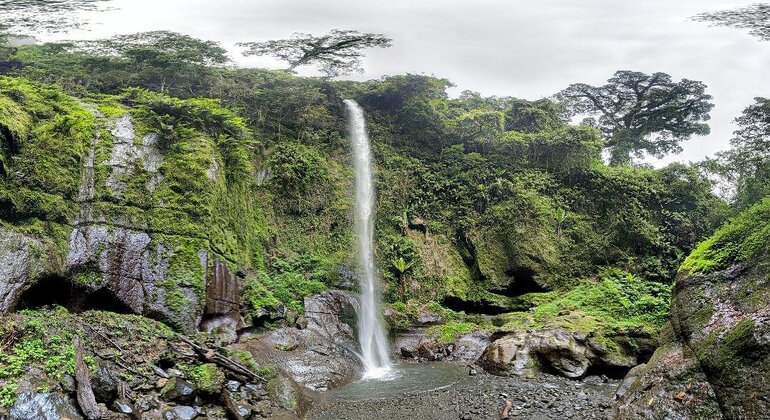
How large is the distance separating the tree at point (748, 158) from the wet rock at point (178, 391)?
18.8 metres

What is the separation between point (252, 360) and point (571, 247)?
14.2 metres

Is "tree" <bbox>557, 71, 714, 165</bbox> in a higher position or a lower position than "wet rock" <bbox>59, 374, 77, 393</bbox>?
higher

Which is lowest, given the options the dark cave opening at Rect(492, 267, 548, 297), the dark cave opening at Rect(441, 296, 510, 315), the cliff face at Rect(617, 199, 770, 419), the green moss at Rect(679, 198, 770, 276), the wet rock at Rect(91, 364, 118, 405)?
the dark cave opening at Rect(441, 296, 510, 315)

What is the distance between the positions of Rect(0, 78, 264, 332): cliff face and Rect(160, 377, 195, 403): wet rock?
281 centimetres

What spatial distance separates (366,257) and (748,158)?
54.6 feet

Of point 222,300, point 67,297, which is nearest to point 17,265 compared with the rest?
point 67,297

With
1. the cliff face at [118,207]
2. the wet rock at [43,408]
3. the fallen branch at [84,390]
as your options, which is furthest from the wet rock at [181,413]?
the cliff face at [118,207]

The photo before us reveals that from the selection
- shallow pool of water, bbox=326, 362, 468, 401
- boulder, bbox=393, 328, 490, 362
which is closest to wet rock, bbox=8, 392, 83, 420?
shallow pool of water, bbox=326, 362, 468, 401

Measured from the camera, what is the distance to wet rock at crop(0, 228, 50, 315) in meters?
7.02

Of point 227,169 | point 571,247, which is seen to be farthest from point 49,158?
point 571,247

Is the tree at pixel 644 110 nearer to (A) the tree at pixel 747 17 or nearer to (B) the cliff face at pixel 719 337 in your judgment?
(A) the tree at pixel 747 17

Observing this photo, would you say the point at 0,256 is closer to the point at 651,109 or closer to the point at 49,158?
the point at 49,158

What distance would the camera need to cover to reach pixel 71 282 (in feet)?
27.7

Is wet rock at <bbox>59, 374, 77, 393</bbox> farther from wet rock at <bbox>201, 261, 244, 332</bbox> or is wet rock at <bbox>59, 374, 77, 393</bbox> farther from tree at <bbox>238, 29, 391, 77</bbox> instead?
tree at <bbox>238, 29, 391, 77</bbox>
